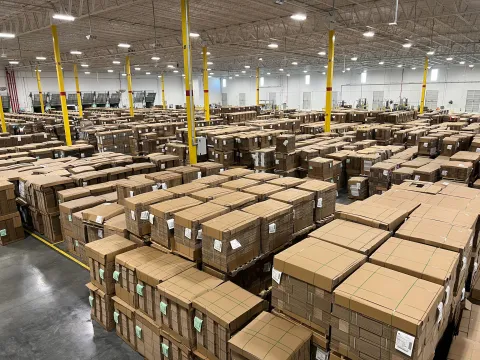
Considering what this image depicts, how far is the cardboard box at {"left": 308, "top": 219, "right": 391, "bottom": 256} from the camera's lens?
352cm

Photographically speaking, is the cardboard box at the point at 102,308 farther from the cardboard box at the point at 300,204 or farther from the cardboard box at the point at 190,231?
the cardboard box at the point at 300,204

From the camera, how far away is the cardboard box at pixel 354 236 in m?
3.52

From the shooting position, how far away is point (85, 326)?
16.0 ft

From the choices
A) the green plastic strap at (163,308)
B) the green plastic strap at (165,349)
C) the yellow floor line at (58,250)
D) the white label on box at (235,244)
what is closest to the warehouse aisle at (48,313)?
the yellow floor line at (58,250)

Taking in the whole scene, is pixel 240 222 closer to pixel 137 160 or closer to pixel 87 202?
pixel 87 202

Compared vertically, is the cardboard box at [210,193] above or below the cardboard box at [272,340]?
above

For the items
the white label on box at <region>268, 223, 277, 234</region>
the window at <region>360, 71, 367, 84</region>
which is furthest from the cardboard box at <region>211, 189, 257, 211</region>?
the window at <region>360, 71, 367, 84</region>

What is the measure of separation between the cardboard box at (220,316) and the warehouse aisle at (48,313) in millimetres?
1470

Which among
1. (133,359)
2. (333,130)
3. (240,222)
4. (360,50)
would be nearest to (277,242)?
(240,222)

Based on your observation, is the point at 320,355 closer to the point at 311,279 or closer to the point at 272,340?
the point at 272,340

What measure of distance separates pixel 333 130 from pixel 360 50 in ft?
42.9

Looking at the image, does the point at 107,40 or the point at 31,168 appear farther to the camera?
the point at 107,40

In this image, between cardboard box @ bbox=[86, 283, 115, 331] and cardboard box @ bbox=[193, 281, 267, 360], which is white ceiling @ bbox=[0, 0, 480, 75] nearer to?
cardboard box @ bbox=[86, 283, 115, 331]

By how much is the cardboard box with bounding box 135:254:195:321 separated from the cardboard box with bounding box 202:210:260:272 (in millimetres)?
387
